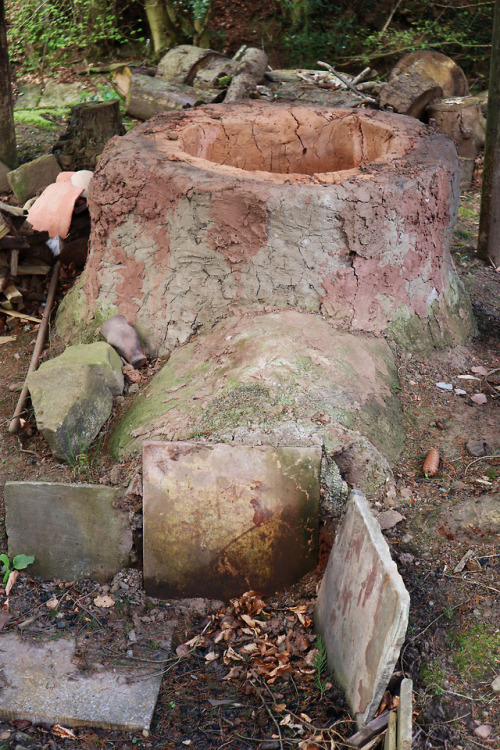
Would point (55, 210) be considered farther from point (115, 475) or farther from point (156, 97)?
point (156, 97)

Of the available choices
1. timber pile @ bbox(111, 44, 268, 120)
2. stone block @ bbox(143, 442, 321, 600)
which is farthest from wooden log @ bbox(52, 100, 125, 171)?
stone block @ bbox(143, 442, 321, 600)

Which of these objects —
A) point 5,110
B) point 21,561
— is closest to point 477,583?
point 21,561

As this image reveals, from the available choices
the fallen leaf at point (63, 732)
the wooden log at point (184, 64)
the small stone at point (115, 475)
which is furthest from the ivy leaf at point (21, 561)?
the wooden log at point (184, 64)

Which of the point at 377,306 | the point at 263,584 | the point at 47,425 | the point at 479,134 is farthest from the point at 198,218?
the point at 479,134

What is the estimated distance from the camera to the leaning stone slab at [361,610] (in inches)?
91.8

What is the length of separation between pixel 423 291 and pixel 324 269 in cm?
80

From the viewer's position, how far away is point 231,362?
376 centimetres

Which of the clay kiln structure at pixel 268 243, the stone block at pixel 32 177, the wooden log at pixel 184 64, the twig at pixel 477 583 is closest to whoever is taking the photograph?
the twig at pixel 477 583

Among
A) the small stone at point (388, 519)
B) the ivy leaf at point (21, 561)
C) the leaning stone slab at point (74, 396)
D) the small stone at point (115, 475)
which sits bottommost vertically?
the ivy leaf at point (21, 561)

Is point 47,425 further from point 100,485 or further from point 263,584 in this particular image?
point 263,584

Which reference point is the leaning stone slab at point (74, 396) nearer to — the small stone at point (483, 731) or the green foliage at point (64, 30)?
the small stone at point (483, 731)

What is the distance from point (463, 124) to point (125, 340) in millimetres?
5465

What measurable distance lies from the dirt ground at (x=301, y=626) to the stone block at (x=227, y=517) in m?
0.11

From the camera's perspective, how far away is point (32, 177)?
6680 millimetres
